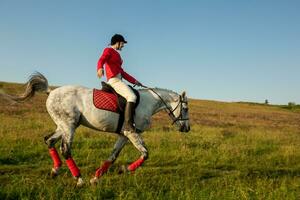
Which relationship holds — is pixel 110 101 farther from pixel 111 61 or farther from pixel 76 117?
pixel 111 61

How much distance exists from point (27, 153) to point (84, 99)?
4.69m

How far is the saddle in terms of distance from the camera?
914 cm

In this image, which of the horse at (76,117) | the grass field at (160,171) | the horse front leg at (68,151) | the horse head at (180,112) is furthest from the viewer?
the horse head at (180,112)

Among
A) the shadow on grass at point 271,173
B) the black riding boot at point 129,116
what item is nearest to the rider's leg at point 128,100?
the black riding boot at point 129,116

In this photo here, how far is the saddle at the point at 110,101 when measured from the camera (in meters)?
9.14

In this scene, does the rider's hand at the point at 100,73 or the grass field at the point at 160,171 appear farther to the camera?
the rider's hand at the point at 100,73

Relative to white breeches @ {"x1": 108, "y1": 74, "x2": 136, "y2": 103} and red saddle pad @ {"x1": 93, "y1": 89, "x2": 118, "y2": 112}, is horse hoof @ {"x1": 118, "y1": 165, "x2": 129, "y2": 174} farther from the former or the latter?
white breeches @ {"x1": 108, "y1": 74, "x2": 136, "y2": 103}

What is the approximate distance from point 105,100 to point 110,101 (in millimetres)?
133

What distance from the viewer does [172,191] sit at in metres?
7.84

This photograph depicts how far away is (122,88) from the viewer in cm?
937

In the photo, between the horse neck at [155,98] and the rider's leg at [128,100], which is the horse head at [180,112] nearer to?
the horse neck at [155,98]

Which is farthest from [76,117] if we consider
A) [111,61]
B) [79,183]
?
[111,61]

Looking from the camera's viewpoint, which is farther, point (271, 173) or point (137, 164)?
point (271, 173)

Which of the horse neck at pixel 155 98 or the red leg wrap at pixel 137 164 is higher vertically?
the horse neck at pixel 155 98
